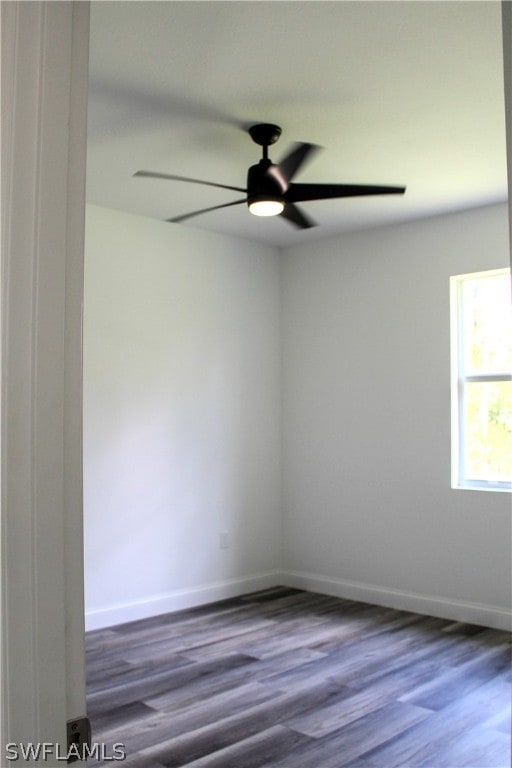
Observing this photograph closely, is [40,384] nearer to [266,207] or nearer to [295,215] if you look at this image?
[266,207]

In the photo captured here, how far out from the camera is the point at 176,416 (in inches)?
207

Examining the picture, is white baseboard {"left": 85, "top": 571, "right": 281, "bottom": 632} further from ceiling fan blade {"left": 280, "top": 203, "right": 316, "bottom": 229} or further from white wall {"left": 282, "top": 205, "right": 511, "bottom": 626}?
ceiling fan blade {"left": 280, "top": 203, "right": 316, "bottom": 229}

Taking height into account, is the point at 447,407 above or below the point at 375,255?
below

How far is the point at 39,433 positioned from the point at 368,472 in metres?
4.62

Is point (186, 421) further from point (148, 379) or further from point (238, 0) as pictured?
point (238, 0)

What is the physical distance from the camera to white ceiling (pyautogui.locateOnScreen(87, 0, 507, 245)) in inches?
99.5

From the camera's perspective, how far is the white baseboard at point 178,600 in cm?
471

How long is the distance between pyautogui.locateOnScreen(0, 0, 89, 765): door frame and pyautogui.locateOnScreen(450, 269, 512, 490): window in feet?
13.7

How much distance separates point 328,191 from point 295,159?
0.24 metres

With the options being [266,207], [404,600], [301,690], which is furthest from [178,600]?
[266,207]

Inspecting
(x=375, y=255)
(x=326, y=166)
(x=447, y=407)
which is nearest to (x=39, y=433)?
(x=326, y=166)

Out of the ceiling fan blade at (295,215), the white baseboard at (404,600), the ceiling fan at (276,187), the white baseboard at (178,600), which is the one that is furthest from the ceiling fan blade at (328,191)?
the white baseboard at (178,600)

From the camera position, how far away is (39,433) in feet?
3.19

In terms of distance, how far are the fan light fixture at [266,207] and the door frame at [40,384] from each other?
245cm
